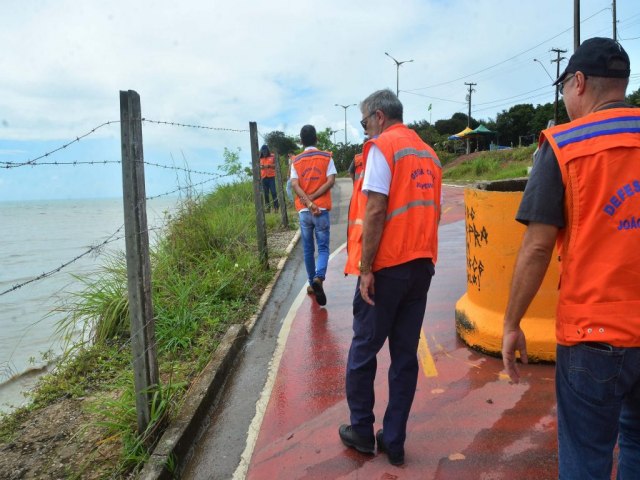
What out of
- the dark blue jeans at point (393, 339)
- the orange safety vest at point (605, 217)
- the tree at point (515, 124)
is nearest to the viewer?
the orange safety vest at point (605, 217)

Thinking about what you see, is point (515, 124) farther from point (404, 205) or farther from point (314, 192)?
point (404, 205)

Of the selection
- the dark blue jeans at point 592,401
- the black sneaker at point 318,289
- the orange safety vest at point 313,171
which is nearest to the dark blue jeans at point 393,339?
the dark blue jeans at point 592,401

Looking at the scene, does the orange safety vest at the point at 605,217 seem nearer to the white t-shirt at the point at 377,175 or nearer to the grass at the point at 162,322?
the white t-shirt at the point at 377,175

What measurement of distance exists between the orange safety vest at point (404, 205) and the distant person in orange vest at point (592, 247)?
98 centimetres

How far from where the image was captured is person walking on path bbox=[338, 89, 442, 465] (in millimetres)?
2826

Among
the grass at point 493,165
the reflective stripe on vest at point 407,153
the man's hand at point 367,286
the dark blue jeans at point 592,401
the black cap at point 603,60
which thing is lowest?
the dark blue jeans at point 592,401

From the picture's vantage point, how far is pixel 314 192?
20.8ft

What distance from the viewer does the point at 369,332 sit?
2961mm

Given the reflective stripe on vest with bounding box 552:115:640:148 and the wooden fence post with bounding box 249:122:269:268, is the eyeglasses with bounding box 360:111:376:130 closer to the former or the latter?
the reflective stripe on vest with bounding box 552:115:640:148

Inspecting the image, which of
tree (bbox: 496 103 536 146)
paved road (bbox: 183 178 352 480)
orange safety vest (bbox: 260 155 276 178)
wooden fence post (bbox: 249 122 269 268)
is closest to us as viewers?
paved road (bbox: 183 178 352 480)

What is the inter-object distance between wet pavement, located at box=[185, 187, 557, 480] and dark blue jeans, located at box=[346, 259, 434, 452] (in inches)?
12.9

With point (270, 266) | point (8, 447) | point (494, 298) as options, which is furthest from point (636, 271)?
point (270, 266)

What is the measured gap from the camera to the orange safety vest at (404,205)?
2.83 meters

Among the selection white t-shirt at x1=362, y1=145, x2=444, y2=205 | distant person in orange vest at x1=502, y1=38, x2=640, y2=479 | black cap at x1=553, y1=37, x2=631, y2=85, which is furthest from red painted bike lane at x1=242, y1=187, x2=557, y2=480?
black cap at x1=553, y1=37, x2=631, y2=85
